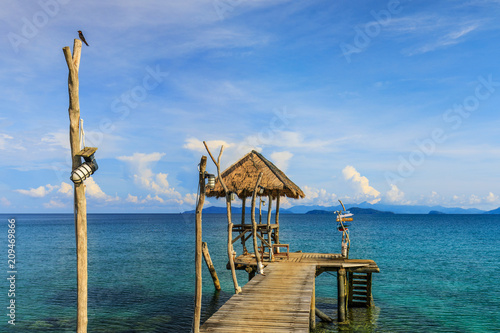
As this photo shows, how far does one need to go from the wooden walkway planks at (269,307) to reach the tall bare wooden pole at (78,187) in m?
2.72

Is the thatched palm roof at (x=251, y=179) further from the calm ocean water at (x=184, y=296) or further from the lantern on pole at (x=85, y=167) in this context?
the lantern on pole at (x=85, y=167)

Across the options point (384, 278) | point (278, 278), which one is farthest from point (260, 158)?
point (384, 278)

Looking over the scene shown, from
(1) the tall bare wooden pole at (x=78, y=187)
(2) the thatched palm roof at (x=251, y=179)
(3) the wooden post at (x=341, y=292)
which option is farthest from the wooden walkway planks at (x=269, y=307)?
(2) the thatched palm roof at (x=251, y=179)

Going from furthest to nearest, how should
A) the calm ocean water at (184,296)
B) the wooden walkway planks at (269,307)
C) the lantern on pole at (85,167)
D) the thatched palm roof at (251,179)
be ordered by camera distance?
1. the thatched palm roof at (251,179)
2. the calm ocean water at (184,296)
3. the wooden walkway planks at (269,307)
4. the lantern on pole at (85,167)

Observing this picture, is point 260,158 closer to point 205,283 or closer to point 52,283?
point 205,283

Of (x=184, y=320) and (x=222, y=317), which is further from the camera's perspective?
(x=184, y=320)

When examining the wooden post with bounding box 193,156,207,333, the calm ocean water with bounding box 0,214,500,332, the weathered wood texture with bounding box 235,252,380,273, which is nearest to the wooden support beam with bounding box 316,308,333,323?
the calm ocean water with bounding box 0,214,500,332

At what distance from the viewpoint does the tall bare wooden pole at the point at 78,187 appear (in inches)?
273

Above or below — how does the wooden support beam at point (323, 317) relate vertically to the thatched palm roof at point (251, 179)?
below

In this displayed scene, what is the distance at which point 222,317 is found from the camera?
30.8 feet

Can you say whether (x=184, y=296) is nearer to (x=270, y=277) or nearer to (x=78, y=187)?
(x=270, y=277)

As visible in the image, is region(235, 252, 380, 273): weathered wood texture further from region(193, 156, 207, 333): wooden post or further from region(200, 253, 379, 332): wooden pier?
region(193, 156, 207, 333): wooden post

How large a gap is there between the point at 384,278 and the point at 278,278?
57.3 ft

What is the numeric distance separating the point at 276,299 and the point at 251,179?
7.97 m
